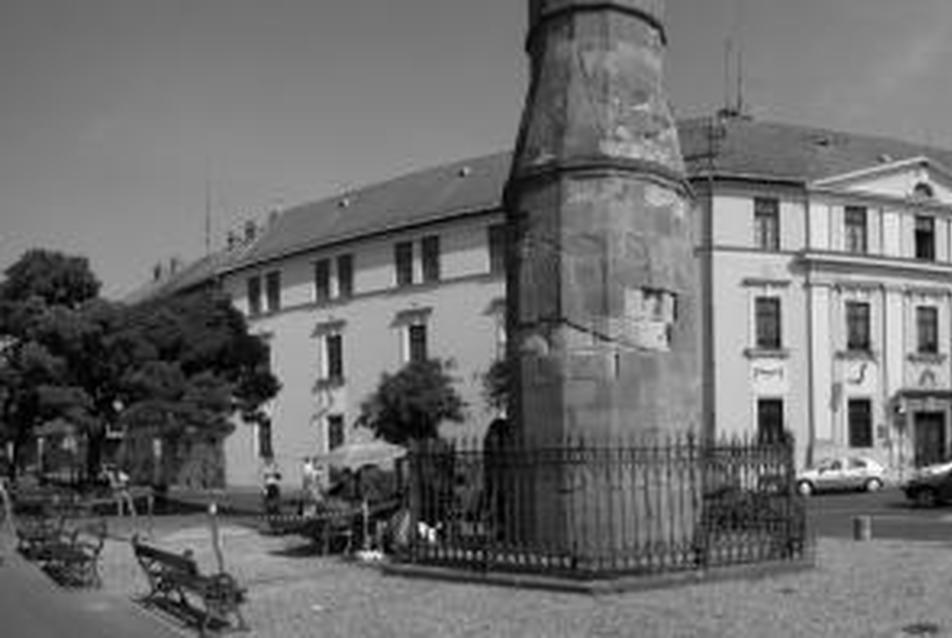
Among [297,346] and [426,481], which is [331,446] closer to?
[297,346]

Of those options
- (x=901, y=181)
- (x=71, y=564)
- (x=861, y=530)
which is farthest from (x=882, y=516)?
(x=901, y=181)

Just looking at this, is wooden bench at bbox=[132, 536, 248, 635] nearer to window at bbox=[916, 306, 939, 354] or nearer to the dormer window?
the dormer window

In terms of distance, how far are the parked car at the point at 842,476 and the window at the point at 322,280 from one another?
71.2 feet

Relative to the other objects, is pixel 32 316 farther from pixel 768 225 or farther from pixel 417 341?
pixel 768 225

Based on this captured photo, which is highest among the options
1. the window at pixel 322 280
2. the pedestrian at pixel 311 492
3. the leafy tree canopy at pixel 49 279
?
the window at pixel 322 280

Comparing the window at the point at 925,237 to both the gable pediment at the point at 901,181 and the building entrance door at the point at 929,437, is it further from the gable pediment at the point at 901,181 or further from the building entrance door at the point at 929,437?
the building entrance door at the point at 929,437

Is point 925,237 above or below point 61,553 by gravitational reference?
above

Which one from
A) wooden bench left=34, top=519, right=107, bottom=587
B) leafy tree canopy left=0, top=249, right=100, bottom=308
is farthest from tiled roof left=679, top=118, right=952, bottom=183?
wooden bench left=34, top=519, right=107, bottom=587

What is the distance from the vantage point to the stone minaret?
17031 mm

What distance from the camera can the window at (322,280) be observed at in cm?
6206

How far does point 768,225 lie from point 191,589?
132 ft

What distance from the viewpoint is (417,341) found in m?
58.1

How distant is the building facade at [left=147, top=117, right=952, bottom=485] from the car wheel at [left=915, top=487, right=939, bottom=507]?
36.0ft

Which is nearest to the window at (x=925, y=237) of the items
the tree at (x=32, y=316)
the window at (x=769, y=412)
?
the window at (x=769, y=412)
